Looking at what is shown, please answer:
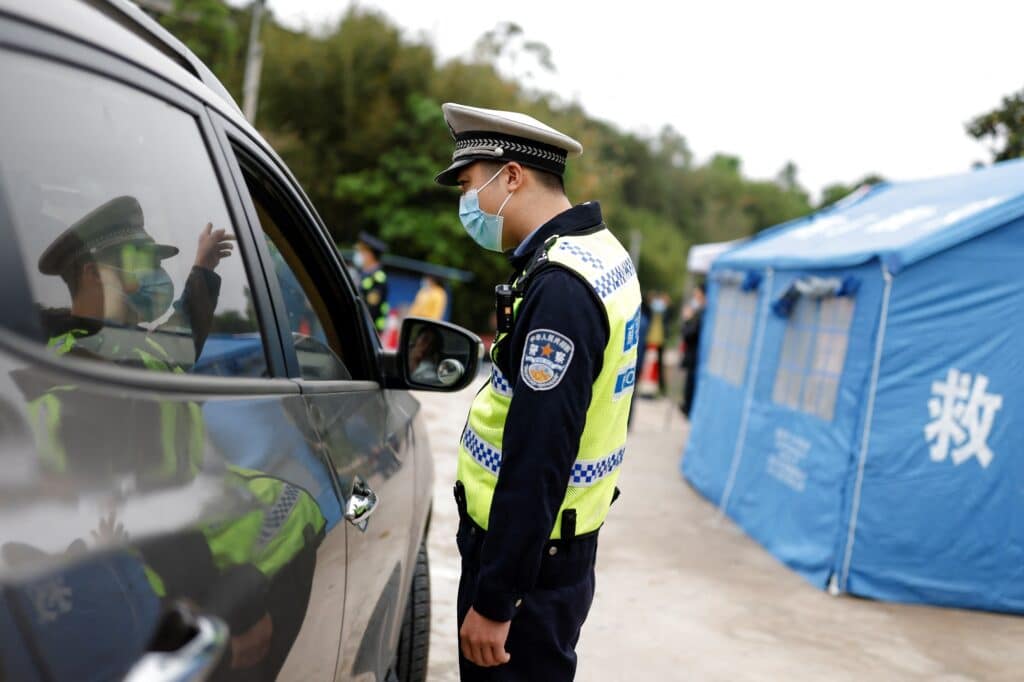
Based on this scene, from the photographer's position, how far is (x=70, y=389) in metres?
0.94

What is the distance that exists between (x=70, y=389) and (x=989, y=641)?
5.54 metres

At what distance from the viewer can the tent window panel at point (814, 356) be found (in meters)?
6.05

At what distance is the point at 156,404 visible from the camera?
42.4 inches

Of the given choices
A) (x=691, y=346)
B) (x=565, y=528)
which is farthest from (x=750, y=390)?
(x=565, y=528)

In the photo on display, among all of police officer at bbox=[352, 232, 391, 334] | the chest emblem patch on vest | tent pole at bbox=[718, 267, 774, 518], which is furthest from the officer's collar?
police officer at bbox=[352, 232, 391, 334]

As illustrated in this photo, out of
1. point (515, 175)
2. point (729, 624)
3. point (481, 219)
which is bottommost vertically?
point (729, 624)

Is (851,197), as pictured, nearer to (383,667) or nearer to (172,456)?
(383,667)

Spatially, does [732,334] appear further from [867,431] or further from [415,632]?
[415,632]

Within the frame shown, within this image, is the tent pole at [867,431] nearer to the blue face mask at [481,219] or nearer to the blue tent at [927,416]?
the blue tent at [927,416]

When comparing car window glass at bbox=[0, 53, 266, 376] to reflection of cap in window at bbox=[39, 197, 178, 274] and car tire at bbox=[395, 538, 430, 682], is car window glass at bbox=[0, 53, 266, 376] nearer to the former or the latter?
reflection of cap in window at bbox=[39, 197, 178, 274]

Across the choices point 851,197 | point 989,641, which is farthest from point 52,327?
point 851,197

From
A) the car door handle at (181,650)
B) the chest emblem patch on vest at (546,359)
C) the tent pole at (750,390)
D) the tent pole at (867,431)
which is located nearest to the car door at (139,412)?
the car door handle at (181,650)

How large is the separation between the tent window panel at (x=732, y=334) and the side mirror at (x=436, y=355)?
569 centimetres

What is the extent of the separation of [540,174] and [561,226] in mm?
156
